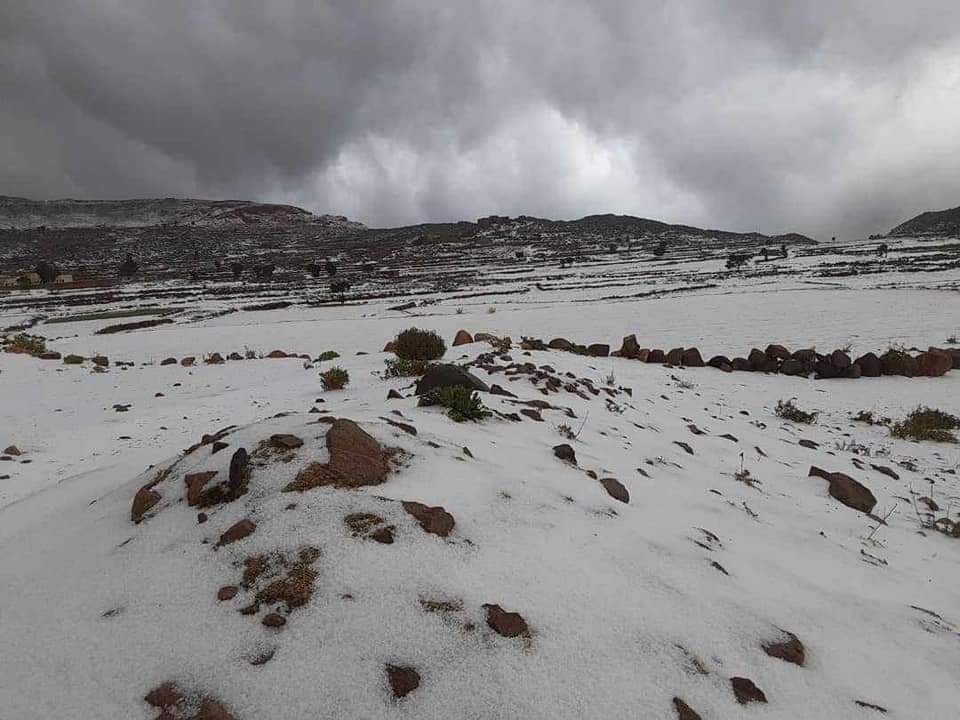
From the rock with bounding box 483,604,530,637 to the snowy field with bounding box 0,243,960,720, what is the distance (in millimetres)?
32

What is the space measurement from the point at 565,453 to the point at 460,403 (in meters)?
1.23

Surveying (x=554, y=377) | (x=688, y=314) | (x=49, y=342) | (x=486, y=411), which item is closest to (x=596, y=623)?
(x=486, y=411)

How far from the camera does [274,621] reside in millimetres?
2002

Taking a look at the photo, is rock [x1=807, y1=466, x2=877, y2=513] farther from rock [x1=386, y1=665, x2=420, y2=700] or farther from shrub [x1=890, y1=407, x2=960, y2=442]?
rock [x1=386, y1=665, x2=420, y2=700]

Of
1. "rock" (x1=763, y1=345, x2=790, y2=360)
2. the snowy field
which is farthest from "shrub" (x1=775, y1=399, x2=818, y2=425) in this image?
"rock" (x1=763, y1=345, x2=790, y2=360)

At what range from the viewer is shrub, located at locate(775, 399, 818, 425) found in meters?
8.42

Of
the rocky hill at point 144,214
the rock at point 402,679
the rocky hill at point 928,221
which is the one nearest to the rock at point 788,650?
the rock at point 402,679

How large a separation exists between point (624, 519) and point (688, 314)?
70.7 ft

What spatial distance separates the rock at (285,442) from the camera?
131 inches

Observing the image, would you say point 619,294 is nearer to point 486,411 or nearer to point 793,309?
point 793,309

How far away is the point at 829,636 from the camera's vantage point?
2.56 metres

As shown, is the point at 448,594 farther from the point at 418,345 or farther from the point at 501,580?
the point at 418,345

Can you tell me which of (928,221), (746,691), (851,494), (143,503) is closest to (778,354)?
(851,494)

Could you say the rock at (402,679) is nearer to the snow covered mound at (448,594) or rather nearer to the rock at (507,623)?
the snow covered mound at (448,594)
